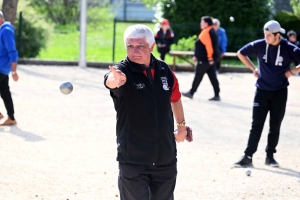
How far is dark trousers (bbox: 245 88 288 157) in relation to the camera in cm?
839

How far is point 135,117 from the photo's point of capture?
4.85m

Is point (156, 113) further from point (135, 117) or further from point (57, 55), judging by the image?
point (57, 55)

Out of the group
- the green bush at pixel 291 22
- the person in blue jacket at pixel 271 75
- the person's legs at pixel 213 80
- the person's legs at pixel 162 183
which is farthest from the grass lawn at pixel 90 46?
the person's legs at pixel 162 183

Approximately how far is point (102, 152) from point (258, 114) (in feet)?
7.21

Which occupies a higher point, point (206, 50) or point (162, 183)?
point (162, 183)

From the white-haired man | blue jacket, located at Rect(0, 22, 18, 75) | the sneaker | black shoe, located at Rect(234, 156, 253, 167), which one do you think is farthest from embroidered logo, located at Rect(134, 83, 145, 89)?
blue jacket, located at Rect(0, 22, 18, 75)

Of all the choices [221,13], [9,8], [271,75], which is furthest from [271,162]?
[221,13]

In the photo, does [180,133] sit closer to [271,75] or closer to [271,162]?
[271,75]

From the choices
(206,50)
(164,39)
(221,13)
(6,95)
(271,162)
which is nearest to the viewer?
(271,162)

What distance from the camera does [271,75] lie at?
834 centimetres

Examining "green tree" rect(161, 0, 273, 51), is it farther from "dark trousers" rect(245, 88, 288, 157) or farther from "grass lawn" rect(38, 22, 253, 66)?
"dark trousers" rect(245, 88, 288, 157)

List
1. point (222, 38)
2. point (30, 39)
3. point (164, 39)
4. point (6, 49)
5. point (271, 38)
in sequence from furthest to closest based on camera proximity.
A: point (30, 39) < point (164, 39) < point (222, 38) < point (6, 49) < point (271, 38)

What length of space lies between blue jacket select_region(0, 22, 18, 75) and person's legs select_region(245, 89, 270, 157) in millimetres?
4223

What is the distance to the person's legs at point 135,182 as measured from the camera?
4.89 metres
